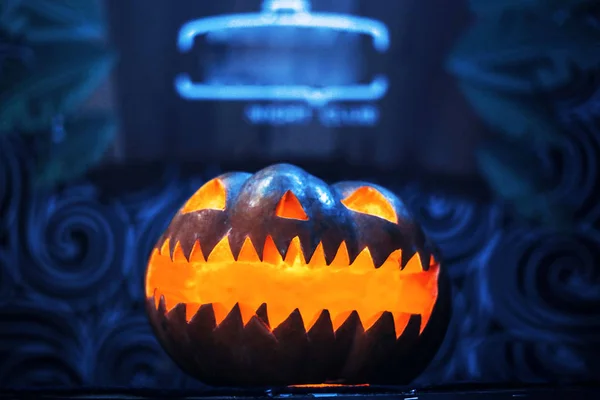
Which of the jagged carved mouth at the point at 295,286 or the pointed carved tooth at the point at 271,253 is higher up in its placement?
the pointed carved tooth at the point at 271,253

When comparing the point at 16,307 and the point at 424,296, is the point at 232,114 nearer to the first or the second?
the point at 16,307

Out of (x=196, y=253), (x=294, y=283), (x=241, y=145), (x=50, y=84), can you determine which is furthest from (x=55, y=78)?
(x=294, y=283)

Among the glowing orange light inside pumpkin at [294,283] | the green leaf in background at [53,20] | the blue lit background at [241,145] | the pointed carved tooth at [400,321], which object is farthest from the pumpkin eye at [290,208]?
the green leaf in background at [53,20]

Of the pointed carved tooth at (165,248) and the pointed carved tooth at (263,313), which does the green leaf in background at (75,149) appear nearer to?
the pointed carved tooth at (165,248)

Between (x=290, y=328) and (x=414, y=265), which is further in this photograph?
(x=414, y=265)

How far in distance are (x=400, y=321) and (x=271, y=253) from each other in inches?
9.2

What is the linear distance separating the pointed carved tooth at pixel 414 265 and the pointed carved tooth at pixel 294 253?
7.0 inches

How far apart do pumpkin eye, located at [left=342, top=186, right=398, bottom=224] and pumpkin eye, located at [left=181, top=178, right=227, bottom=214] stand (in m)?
0.21

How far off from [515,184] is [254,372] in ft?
4.23

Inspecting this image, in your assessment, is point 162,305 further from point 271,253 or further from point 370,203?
point 370,203

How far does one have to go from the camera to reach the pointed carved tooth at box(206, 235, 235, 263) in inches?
34.6

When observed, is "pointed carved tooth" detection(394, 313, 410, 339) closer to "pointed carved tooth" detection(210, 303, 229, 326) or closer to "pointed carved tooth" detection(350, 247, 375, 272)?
"pointed carved tooth" detection(350, 247, 375, 272)

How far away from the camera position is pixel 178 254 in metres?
0.93

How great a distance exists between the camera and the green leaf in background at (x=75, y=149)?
1838 millimetres
